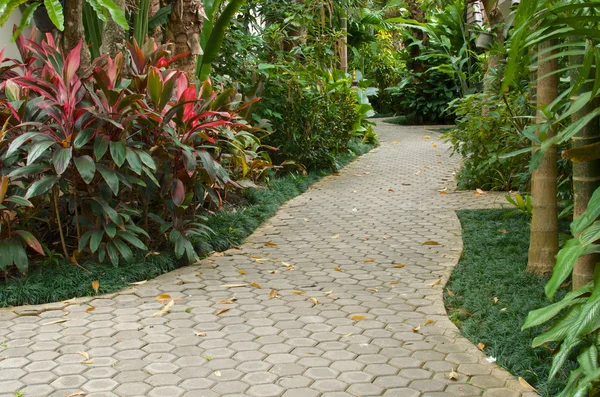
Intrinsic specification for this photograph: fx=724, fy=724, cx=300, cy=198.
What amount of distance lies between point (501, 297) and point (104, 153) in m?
3.00

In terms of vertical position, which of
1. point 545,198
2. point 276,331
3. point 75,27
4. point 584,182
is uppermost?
point 75,27

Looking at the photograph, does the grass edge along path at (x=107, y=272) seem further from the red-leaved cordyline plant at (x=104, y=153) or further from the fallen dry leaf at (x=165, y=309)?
the fallen dry leaf at (x=165, y=309)

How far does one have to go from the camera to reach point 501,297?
192 inches

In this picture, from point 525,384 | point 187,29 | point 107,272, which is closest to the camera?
point 525,384

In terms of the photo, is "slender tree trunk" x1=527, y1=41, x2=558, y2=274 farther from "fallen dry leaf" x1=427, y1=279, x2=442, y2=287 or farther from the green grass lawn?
"fallen dry leaf" x1=427, y1=279, x2=442, y2=287

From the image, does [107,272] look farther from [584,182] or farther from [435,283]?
[584,182]

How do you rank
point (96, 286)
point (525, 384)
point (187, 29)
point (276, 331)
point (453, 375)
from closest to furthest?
1. point (525, 384)
2. point (453, 375)
3. point (276, 331)
4. point (96, 286)
5. point (187, 29)

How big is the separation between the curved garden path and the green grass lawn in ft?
0.35

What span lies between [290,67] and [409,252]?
486 cm

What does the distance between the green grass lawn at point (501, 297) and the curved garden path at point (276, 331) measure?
0.35 ft

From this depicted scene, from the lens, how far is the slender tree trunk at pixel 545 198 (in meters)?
5.11

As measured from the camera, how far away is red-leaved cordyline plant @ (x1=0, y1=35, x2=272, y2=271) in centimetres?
519

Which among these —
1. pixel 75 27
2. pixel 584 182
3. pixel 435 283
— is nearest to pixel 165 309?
pixel 435 283

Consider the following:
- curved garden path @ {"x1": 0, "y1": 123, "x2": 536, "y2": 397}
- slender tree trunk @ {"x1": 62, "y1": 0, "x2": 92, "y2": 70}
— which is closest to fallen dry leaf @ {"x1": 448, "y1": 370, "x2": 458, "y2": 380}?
curved garden path @ {"x1": 0, "y1": 123, "x2": 536, "y2": 397}
